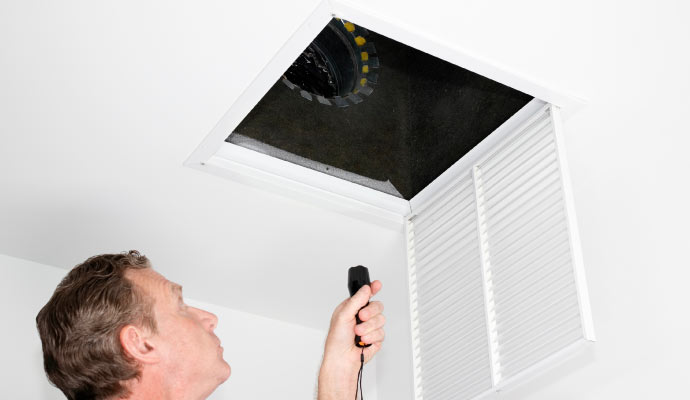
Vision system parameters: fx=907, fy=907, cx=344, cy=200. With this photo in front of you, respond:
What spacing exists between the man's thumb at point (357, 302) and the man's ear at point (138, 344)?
0.45 metres

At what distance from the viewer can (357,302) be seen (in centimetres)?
206

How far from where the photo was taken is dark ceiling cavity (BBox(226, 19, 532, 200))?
266 centimetres

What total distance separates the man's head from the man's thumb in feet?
1.06

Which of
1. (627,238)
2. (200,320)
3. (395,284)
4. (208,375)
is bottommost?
(208,375)

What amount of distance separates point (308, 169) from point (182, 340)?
3.03 ft

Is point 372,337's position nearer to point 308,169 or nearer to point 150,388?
point 150,388

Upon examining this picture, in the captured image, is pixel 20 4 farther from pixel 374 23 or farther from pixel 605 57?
pixel 605 57

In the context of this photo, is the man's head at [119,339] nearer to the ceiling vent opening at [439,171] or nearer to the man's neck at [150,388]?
the man's neck at [150,388]

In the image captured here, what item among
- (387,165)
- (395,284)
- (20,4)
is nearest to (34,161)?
(20,4)

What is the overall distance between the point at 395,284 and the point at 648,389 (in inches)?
46.9

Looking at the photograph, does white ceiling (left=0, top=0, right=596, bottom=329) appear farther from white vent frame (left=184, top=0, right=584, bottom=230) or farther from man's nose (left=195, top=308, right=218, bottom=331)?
man's nose (left=195, top=308, right=218, bottom=331)

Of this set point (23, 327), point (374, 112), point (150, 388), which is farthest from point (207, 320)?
point (23, 327)

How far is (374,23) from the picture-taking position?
2207 millimetres

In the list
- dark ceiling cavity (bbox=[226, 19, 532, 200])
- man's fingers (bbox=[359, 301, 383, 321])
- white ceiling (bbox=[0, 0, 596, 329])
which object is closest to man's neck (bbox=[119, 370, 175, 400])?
man's fingers (bbox=[359, 301, 383, 321])
